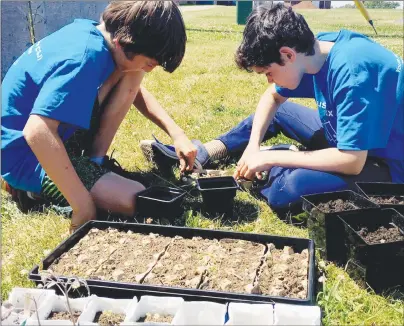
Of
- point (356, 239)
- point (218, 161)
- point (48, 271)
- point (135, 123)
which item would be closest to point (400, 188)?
point (356, 239)

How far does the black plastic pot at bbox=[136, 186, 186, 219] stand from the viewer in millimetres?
2871

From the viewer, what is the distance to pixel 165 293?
2074 mm

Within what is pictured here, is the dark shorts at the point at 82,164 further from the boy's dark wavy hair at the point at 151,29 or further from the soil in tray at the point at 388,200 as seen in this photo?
the soil in tray at the point at 388,200

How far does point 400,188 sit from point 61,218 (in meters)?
1.83

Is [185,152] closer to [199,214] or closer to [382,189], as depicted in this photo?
[199,214]

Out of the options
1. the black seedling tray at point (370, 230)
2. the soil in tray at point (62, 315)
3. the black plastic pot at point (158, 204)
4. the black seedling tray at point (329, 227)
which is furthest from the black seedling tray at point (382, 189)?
the soil in tray at point (62, 315)

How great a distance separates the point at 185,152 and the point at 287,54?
2.93 feet

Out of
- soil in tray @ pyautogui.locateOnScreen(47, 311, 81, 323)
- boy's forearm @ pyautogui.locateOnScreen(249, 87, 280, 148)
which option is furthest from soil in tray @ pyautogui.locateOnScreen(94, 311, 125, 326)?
boy's forearm @ pyautogui.locateOnScreen(249, 87, 280, 148)

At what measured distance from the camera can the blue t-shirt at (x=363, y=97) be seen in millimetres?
2650

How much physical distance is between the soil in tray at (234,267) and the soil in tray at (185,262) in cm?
3

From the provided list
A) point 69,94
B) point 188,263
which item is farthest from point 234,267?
point 69,94

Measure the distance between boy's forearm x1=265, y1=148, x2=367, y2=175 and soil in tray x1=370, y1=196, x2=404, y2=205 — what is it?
17 centimetres

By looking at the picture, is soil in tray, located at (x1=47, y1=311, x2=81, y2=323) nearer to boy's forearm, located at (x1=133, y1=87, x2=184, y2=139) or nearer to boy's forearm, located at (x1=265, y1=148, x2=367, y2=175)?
boy's forearm, located at (x1=265, y1=148, x2=367, y2=175)

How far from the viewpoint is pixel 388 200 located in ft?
8.93
